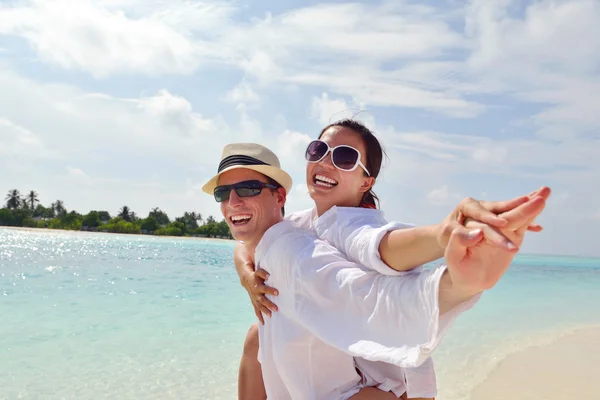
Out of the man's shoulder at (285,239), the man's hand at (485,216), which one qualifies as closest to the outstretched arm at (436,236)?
the man's hand at (485,216)

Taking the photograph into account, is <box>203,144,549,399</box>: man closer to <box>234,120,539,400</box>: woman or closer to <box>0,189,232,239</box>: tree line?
<box>234,120,539,400</box>: woman

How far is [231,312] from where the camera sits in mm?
11867

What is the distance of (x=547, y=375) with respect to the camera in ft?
21.7

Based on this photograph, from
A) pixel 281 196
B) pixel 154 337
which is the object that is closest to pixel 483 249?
pixel 281 196

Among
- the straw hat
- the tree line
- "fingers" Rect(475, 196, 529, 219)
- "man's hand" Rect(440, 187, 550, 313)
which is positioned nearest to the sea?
the straw hat

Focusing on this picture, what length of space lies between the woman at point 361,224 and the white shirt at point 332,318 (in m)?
0.06

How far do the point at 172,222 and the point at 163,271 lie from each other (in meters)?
76.7

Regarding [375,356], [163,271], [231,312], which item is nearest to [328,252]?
[375,356]

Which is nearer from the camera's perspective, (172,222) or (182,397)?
(182,397)

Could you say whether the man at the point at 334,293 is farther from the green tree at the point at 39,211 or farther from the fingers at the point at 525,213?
the green tree at the point at 39,211

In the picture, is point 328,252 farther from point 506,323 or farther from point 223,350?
point 506,323

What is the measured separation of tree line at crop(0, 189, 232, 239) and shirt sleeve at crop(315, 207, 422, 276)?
296 feet

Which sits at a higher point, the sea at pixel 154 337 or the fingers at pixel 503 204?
the fingers at pixel 503 204

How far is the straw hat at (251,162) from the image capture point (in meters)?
2.73
